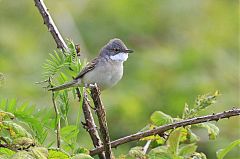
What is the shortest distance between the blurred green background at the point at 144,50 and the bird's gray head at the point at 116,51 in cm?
133

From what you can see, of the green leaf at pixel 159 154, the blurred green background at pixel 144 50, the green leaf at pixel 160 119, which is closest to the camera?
the green leaf at pixel 159 154

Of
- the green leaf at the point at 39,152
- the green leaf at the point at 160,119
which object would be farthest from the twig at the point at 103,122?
the green leaf at the point at 160,119

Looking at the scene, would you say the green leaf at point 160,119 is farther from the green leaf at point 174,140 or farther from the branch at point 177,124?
the branch at point 177,124

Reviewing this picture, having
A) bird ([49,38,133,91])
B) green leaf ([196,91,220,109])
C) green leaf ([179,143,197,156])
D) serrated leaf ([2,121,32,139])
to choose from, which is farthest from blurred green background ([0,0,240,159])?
serrated leaf ([2,121,32,139])

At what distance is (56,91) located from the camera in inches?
121

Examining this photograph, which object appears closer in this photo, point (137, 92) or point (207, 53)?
point (137, 92)

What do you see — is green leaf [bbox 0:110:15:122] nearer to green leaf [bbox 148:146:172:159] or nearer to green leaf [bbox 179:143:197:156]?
green leaf [bbox 148:146:172:159]

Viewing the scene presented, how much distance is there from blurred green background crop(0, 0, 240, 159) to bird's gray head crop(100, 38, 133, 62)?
52.5 inches

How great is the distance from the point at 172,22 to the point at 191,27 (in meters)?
0.38

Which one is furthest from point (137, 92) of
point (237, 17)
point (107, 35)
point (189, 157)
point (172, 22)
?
point (189, 157)

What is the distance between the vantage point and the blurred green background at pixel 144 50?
824cm

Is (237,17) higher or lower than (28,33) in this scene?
lower

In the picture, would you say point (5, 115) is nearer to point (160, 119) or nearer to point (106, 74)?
point (160, 119)

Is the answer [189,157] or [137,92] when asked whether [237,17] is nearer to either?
[137,92]
